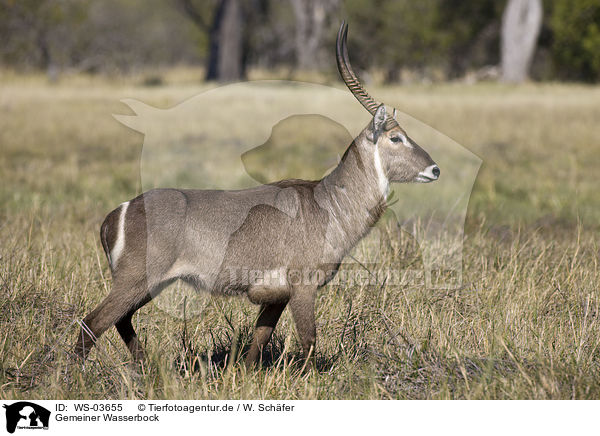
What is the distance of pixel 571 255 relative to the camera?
5.87m

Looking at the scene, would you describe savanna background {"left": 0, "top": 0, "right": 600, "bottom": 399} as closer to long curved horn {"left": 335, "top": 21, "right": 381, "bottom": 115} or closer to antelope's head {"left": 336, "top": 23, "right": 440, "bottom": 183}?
antelope's head {"left": 336, "top": 23, "right": 440, "bottom": 183}

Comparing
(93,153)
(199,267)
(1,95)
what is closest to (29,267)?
(199,267)

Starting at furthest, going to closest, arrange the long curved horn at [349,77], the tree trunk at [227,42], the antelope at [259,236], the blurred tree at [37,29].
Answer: the blurred tree at [37,29] → the tree trunk at [227,42] → the long curved horn at [349,77] → the antelope at [259,236]

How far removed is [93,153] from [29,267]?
7389 millimetres

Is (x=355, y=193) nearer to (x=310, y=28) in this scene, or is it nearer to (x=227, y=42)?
(x=227, y=42)

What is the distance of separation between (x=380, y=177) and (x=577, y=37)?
27297 millimetres

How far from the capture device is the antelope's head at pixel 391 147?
4078 millimetres

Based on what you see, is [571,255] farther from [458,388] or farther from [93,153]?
[93,153]

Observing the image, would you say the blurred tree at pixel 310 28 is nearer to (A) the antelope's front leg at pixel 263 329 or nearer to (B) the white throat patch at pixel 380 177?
(B) the white throat patch at pixel 380 177

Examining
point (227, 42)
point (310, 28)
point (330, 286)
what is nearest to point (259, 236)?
point (330, 286)

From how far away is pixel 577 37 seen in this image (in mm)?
28672

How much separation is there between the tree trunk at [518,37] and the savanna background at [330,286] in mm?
3679

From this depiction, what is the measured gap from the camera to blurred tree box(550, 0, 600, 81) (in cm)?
2792
